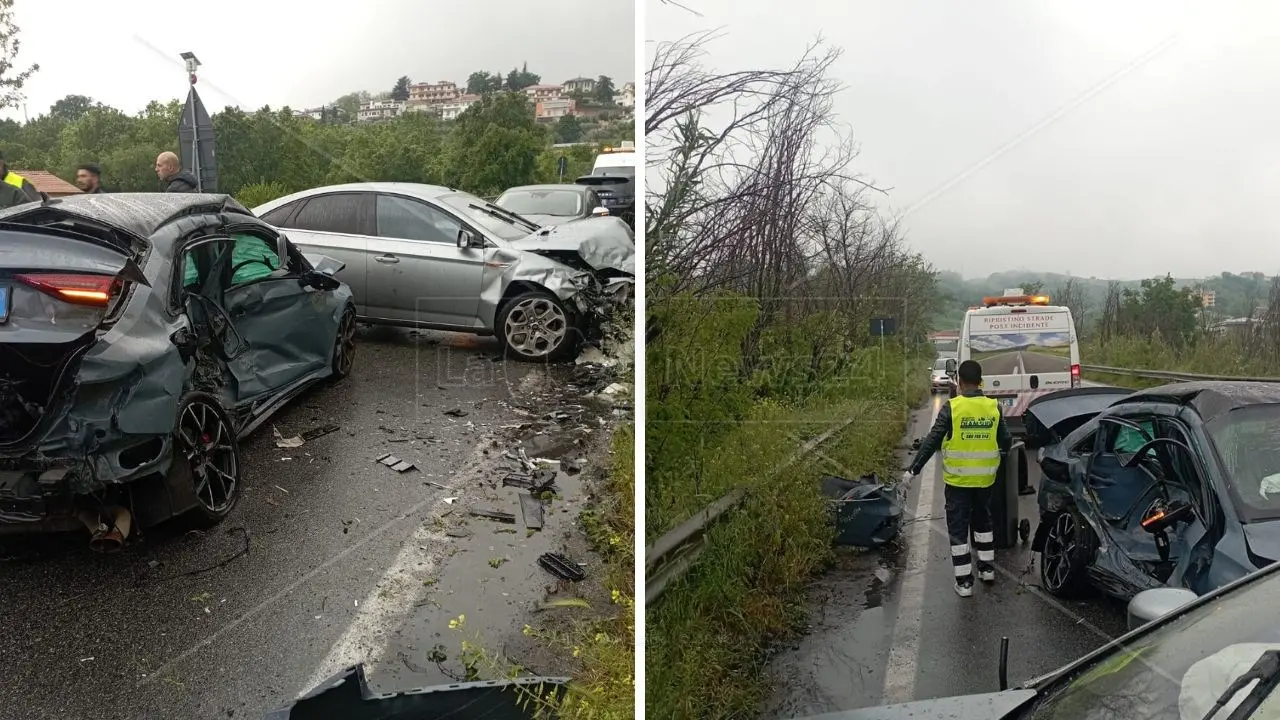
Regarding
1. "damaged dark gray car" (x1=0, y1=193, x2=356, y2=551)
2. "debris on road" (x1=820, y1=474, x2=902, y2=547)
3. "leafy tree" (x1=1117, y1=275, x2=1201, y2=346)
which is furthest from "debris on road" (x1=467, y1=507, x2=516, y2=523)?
"leafy tree" (x1=1117, y1=275, x2=1201, y2=346)

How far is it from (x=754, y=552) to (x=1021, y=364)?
0.83 meters

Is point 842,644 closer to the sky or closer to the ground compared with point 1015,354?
closer to the ground

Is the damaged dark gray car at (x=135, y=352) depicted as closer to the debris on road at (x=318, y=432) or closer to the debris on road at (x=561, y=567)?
the debris on road at (x=318, y=432)

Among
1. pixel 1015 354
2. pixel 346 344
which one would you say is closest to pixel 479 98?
pixel 346 344

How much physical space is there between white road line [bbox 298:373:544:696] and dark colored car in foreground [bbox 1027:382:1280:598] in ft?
4.80

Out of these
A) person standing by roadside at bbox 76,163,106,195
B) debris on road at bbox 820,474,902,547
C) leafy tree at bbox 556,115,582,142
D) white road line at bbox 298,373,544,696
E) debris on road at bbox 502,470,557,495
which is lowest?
white road line at bbox 298,373,544,696

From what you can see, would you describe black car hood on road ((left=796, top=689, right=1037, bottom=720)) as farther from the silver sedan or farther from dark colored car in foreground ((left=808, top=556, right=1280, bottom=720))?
the silver sedan

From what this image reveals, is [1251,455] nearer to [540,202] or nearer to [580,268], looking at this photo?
[580,268]

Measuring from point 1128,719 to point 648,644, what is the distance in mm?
1144

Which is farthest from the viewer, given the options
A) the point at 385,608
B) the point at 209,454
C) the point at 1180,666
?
the point at 385,608

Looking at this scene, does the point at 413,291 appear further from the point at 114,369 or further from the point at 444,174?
the point at 114,369

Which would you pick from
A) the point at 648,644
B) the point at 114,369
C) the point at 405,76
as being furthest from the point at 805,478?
the point at 114,369

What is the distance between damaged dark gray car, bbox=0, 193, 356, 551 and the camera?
162 centimetres

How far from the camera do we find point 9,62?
174cm
